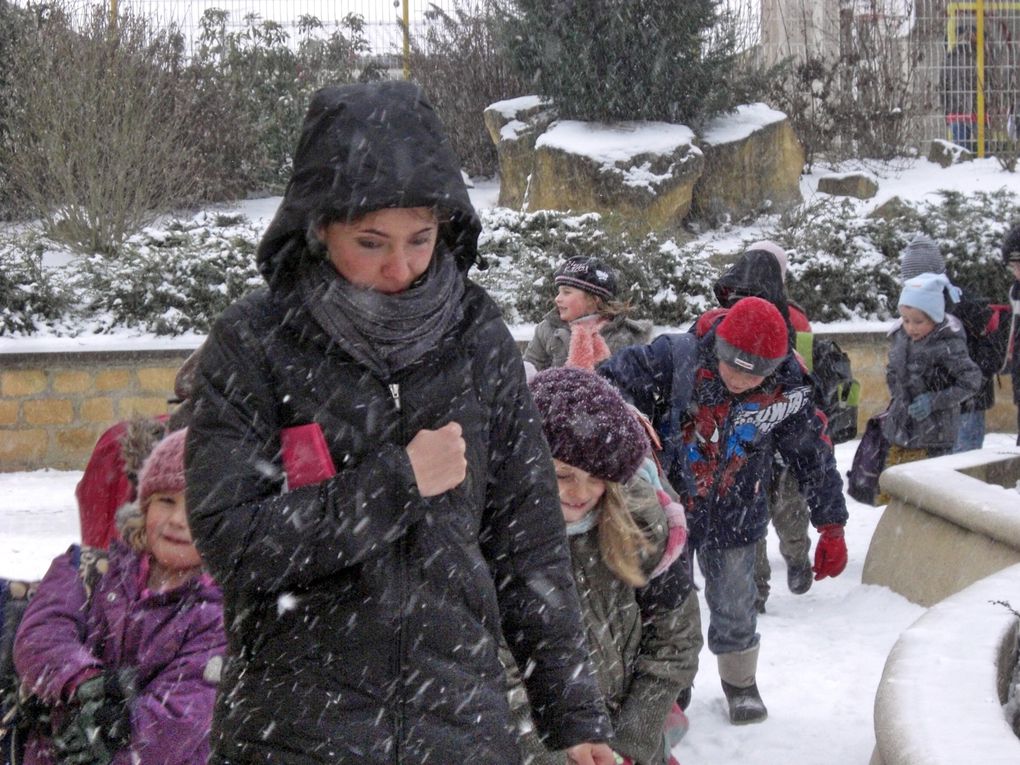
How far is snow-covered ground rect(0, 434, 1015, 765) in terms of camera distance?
16.4 feet

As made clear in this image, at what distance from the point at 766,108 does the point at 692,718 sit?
12699 millimetres

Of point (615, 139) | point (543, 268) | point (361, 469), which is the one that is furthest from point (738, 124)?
point (361, 469)

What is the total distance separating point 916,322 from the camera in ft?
26.6

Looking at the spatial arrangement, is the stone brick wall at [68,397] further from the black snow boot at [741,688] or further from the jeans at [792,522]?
the black snow boot at [741,688]

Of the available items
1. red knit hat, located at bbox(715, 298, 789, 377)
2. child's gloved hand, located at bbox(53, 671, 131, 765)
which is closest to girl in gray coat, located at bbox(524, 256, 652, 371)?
red knit hat, located at bbox(715, 298, 789, 377)

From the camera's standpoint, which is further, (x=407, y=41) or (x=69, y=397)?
(x=407, y=41)

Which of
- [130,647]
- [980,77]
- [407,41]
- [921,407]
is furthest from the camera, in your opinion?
[980,77]

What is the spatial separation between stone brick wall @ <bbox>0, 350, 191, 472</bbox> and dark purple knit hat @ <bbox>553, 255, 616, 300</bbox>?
167 inches

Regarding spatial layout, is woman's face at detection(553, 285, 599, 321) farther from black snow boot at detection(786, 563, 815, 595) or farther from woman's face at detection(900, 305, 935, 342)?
woman's face at detection(900, 305, 935, 342)

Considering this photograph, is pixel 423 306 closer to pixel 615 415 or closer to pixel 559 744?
pixel 559 744

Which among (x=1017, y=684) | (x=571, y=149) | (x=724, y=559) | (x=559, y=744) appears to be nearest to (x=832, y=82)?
(x=571, y=149)

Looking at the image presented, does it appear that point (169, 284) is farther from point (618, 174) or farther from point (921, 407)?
point (921, 407)

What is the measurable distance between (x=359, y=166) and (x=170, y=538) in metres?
1.31

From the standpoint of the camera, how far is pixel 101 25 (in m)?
14.3
